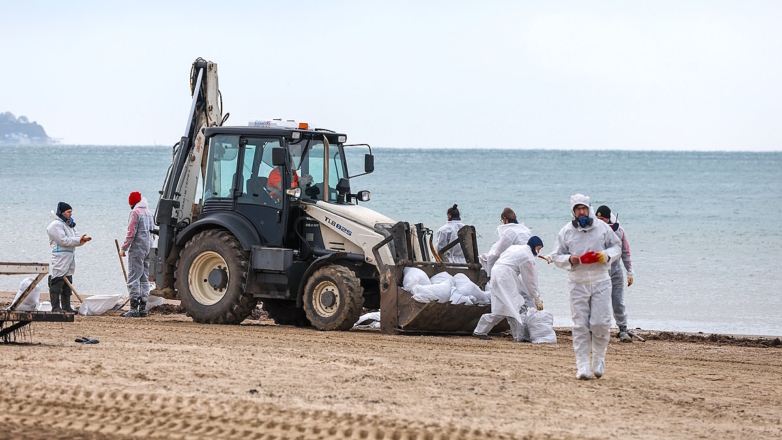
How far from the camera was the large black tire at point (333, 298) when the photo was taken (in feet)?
41.7

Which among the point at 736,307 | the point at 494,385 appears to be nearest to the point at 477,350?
the point at 494,385

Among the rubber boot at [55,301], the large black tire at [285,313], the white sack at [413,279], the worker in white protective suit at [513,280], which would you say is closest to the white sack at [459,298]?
the worker in white protective suit at [513,280]

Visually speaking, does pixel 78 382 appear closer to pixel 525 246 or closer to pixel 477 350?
pixel 477 350

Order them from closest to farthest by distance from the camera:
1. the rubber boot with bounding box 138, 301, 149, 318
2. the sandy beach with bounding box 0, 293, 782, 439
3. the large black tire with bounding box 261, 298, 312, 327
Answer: the sandy beach with bounding box 0, 293, 782, 439 → the large black tire with bounding box 261, 298, 312, 327 → the rubber boot with bounding box 138, 301, 149, 318

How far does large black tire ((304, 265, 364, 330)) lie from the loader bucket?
31cm

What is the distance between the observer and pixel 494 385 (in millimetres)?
9320

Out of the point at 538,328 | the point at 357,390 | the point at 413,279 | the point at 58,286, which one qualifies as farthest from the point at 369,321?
the point at 357,390

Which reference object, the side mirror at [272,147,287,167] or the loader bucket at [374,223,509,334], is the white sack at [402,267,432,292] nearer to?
the loader bucket at [374,223,509,334]

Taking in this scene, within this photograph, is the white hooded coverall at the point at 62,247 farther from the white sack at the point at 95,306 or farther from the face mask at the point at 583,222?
the face mask at the point at 583,222

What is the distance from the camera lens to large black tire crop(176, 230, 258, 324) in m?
13.5

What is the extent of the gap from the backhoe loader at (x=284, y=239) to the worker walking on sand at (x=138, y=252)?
86 cm

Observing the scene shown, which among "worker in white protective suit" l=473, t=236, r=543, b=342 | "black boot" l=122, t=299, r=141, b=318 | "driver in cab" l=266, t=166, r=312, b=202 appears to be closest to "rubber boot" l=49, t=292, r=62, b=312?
"black boot" l=122, t=299, r=141, b=318

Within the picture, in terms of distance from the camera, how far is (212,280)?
542 inches

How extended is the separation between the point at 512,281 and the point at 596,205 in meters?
39.3
